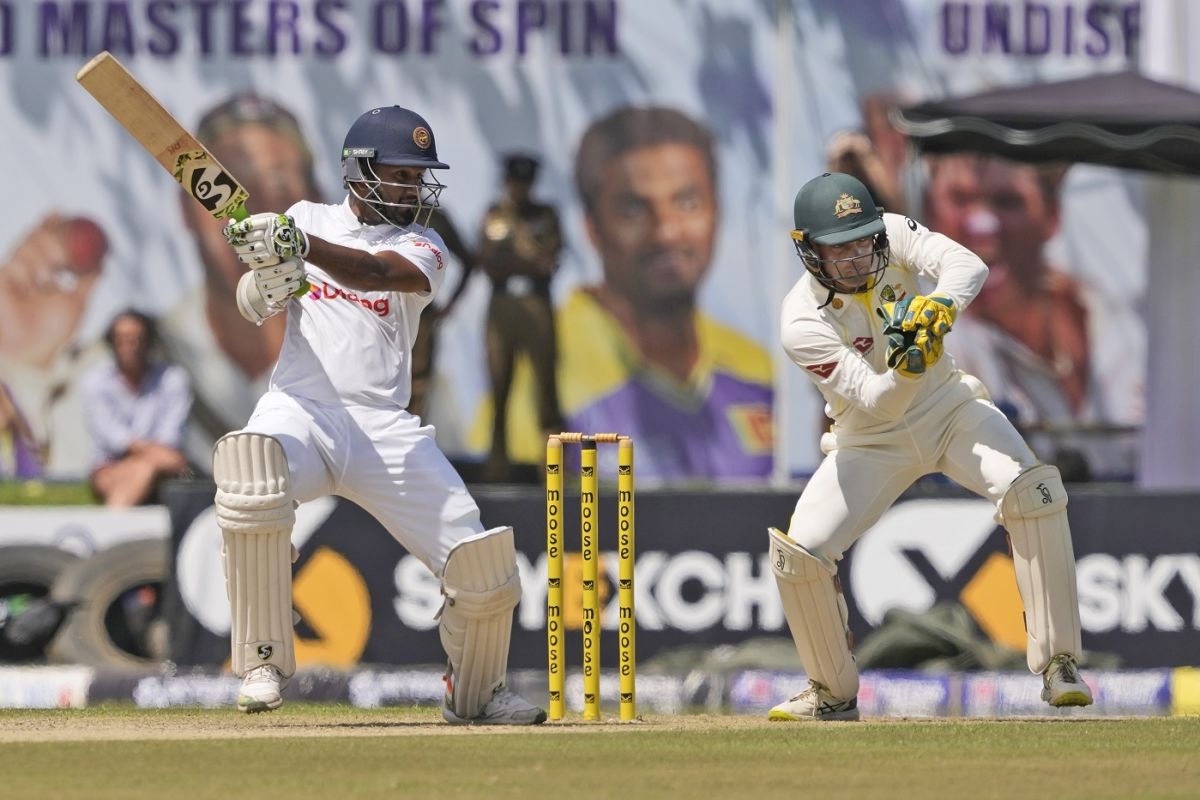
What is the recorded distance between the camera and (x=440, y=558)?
689cm

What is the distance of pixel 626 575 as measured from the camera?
23.7ft

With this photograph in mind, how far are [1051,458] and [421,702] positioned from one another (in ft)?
18.1

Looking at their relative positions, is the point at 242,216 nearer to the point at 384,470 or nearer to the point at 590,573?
the point at 384,470

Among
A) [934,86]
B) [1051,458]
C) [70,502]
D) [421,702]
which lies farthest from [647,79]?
[421,702]

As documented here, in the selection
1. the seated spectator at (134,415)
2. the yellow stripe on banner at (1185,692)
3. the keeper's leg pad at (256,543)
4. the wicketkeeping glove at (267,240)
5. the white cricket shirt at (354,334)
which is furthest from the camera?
the seated spectator at (134,415)

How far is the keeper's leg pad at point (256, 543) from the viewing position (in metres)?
6.66

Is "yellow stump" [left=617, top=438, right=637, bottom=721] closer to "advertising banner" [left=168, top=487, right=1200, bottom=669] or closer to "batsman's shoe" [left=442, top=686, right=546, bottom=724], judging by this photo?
"batsman's shoe" [left=442, top=686, right=546, bottom=724]

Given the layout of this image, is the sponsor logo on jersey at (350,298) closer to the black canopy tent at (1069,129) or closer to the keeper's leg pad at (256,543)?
the keeper's leg pad at (256,543)

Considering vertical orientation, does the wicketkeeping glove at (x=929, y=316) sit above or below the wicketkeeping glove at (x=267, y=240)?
below

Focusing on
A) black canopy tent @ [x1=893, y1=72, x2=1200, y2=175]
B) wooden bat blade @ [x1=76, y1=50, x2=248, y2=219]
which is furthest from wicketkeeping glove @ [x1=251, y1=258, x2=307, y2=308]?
black canopy tent @ [x1=893, y1=72, x2=1200, y2=175]

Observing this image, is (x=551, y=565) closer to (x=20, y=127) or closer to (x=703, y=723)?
(x=703, y=723)

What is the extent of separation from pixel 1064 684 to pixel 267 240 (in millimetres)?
2528

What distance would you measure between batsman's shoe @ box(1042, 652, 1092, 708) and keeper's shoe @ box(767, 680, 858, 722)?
0.57 m

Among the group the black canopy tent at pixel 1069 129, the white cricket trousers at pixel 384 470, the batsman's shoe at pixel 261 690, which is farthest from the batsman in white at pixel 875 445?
the black canopy tent at pixel 1069 129
